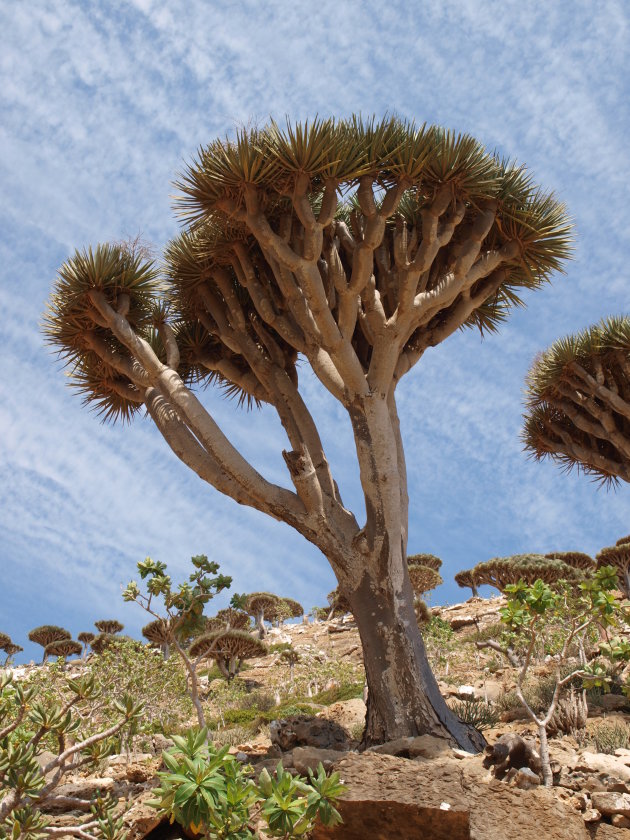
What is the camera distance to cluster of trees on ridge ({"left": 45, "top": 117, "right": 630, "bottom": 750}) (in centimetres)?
657

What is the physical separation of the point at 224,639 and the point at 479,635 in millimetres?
6401

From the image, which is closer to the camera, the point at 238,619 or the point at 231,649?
the point at 231,649

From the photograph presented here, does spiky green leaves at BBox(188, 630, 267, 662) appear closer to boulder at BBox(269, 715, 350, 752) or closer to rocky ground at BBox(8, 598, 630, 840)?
rocky ground at BBox(8, 598, 630, 840)

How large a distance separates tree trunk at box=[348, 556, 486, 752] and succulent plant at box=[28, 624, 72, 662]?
25569 mm

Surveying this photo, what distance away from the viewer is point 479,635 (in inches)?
648

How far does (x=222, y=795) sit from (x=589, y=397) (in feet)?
33.7

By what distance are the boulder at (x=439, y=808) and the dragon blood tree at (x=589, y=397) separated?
315 inches

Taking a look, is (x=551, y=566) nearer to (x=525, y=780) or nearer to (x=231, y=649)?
(x=231, y=649)

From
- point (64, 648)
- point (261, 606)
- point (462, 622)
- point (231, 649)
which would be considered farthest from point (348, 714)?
point (64, 648)

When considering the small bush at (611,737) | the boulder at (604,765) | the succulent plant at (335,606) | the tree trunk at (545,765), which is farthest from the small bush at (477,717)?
the succulent plant at (335,606)

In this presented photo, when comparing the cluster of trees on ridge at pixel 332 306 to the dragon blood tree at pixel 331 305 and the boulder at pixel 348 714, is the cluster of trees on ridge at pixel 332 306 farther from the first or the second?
the boulder at pixel 348 714

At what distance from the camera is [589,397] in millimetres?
11844

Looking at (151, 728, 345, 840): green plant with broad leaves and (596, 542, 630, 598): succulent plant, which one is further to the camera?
(596, 542, 630, 598): succulent plant

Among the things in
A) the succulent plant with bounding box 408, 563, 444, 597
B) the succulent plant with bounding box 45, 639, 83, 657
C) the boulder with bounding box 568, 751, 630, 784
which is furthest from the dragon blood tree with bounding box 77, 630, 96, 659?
the boulder with bounding box 568, 751, 630, 784
